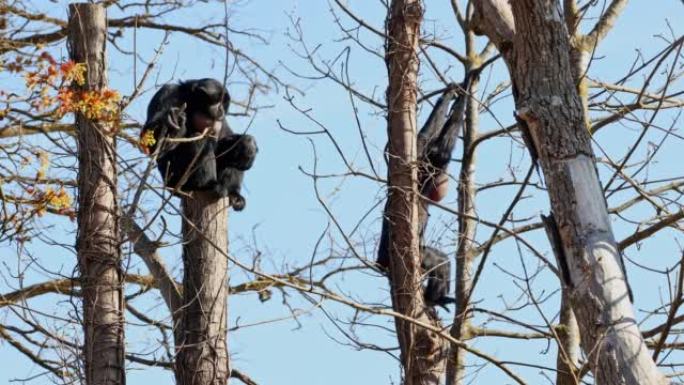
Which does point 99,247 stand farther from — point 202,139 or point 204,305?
point 202,139

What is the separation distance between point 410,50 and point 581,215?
3148 mm

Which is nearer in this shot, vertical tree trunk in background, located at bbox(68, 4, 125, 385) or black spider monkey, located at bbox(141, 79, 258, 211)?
vertical tree trunk in background, located at bbox(68, 4, 125, 385)

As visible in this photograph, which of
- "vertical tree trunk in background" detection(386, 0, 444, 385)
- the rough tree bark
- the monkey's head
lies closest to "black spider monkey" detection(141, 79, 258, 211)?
the monkey's head

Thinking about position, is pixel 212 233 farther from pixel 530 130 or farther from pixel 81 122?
pixel 530 130

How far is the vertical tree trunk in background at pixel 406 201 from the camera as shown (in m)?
7.98

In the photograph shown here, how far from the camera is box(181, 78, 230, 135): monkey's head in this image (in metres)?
10.9

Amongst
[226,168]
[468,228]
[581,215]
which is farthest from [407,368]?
[226,168]

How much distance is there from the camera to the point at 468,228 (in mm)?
8461

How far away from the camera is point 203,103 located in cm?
1114

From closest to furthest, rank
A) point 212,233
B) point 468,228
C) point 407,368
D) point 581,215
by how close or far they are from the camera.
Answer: point 581,215
point 407,368
point 468,228
point 212,233

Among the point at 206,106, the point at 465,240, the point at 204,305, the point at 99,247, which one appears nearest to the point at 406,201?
the point at 465,240

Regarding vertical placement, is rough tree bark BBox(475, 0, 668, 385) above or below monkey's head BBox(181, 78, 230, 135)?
below

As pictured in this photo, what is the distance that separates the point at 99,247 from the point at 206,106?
2.89 metres

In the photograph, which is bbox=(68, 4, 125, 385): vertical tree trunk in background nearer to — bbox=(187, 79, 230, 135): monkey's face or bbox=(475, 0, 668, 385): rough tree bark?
bbox=(187, 79, 230, 135): monkey's face
